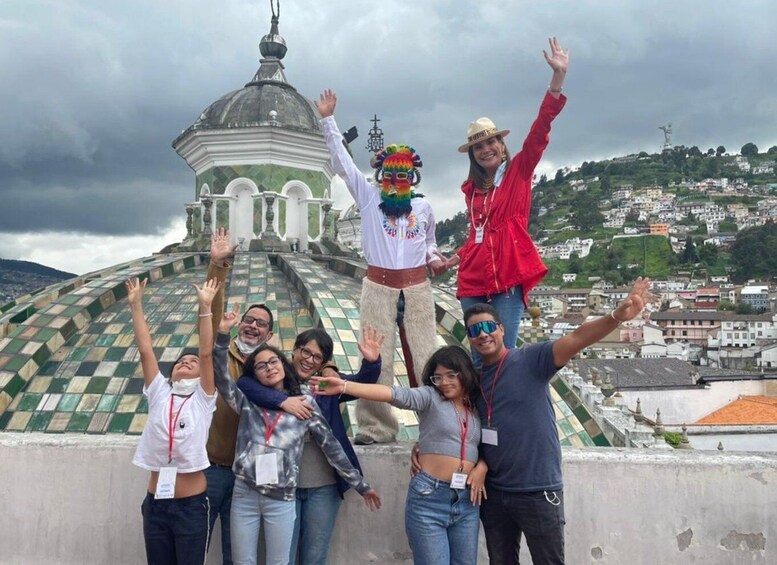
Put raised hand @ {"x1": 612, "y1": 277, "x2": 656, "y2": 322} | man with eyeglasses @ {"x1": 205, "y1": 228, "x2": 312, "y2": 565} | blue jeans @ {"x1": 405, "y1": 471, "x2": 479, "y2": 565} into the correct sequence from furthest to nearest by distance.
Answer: man with eyeglasses @ {"x1": 205, "y1": 228, "x2": 312, "y2": 565}, blue jeans @ {"x1": 405, "y1": 471, "x2": 479, "y2": 565}, raised hand @ {"x1": 612, "y1": 277, "x2": 656, "y2": 322}

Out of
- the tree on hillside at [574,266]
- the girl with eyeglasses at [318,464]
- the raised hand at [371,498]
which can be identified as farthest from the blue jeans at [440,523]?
the tree on hillside at [574,266]

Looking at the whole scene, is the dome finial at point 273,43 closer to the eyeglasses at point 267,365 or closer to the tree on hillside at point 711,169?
the eyeglasses at point 267,365

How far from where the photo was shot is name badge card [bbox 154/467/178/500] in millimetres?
3501

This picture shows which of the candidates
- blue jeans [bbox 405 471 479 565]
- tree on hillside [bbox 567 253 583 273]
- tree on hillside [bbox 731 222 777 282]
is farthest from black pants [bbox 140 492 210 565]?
tree on hillside [bbox 567 253 583 273]

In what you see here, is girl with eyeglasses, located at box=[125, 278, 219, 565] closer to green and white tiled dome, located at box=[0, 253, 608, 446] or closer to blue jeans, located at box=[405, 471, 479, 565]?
blue jeans, located at box=[405, 471, 479, 565]

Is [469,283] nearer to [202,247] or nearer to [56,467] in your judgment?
[56,467]

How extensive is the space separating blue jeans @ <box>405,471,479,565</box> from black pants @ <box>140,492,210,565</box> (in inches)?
45.1

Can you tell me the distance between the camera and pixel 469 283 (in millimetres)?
4219

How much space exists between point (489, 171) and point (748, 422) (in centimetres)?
4644

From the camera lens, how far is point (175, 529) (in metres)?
3.55

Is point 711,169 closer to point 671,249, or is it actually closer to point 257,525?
point 671,249

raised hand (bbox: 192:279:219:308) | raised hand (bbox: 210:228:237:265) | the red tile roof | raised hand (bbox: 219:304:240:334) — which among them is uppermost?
raised hand (bbox: 210:228:237:265)

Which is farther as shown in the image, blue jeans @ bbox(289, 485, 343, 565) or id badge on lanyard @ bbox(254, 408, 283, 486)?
blue jeans @ bbox(289, 485, 343, 565)

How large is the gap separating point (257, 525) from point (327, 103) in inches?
106
